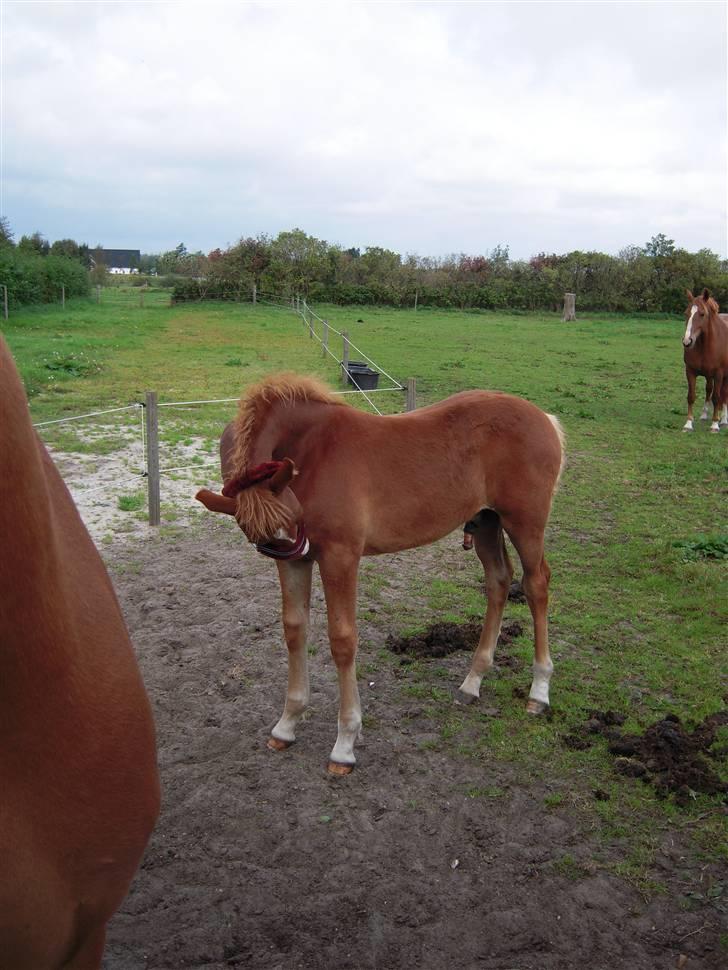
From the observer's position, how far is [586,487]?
8.38 m

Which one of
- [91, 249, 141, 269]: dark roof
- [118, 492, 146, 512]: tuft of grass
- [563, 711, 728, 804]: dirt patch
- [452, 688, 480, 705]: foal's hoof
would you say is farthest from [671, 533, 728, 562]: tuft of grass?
[91, 249, 141, 269]: dark roof

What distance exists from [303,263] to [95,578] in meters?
39.8

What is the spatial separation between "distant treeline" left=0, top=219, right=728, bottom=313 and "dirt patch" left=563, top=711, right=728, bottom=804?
30.5 m

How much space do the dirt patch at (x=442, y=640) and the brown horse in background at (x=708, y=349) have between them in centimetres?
779

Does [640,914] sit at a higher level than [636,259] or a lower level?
lower

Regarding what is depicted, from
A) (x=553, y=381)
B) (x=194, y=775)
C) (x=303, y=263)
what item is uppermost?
(x=303, y=263)

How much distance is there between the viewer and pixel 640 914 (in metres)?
2.68

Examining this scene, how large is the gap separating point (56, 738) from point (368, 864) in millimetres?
2377

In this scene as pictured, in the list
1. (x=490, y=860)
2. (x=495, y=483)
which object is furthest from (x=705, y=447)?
(x=490, y=860)

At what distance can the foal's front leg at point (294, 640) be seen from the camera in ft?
11.7

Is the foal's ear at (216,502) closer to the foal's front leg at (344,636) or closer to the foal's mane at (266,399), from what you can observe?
the foal's mane at (266,399)

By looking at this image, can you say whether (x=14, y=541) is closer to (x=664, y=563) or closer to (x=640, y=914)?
(x=640, y=914)

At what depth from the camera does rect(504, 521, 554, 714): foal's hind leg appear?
402cm

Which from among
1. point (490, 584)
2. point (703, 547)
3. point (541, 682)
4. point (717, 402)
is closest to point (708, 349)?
point (717, 402)
